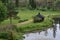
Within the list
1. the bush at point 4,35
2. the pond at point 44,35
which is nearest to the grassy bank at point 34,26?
the pond at point 44,35

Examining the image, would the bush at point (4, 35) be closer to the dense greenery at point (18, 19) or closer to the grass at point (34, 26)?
the dense greenery at point (18, 19)

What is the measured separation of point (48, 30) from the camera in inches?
1371

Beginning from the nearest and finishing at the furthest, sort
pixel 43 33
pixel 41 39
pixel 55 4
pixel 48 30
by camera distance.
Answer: pixel 41 39 → pixel 43 33 → pixel 48 30 → pixel 55 4

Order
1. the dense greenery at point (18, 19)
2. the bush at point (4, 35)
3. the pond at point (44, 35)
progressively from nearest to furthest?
the bush at point (4, 35) → the dense greenery at point (18, 19) → the pond at point (44, 35)

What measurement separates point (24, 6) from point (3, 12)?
109 feet

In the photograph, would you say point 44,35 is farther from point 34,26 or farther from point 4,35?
point 4,35

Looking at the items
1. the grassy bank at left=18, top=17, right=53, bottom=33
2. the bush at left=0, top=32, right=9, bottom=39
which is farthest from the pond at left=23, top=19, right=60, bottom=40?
the bush at left=0, top=32, right=9, bottom=39

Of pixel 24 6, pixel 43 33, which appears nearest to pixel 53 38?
pixel 43 33

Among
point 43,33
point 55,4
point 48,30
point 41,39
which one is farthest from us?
point 55,4

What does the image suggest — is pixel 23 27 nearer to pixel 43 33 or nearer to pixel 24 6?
pixel 43 33

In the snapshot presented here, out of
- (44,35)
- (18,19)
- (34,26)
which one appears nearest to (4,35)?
(44,35)

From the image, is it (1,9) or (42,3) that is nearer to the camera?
(1,9)

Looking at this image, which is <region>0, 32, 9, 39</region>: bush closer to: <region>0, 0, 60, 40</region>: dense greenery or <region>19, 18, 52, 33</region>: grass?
<region>0, 0, 60, 40</region>: dense greenery

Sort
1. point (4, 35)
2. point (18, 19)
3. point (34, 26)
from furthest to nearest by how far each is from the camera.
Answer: point (18, 19) < point (34, 26) < point (4, 35)
